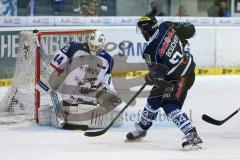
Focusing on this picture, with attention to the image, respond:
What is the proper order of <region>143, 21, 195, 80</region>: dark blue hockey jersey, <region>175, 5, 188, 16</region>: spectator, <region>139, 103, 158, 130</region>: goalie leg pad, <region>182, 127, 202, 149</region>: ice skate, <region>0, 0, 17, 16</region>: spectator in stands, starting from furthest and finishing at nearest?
<region>175, 5, 188, 16</region>: spectator → <region>0, 0, 17, 16</region>: spectator in stands → <region>139, 103, 158, 130</region>: goalie leg pad → <region>143, 21, 195, 80</region>: dark blue hockey jersey → <region>182, 127, 202, 149</region>: ice skate

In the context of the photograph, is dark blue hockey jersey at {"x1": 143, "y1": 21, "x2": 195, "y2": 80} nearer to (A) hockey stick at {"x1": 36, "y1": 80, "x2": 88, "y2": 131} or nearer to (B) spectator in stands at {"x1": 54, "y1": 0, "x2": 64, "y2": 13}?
(A) hockey stick at {"x1": 36, "y1": 80, "x2": 88, "y2": 131}

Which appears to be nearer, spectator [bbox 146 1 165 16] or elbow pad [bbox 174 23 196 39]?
elbow pad [bbox 174 23 196 39]

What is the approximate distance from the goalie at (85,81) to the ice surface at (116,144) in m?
0.24

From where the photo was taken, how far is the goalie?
639 cm

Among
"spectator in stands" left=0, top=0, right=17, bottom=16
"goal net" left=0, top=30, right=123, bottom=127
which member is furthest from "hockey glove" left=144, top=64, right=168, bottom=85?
"spectator in stands" left=0, top=0, right=17, bottom=16

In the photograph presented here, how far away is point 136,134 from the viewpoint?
580 cm

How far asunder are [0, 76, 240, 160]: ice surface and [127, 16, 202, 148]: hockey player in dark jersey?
0.23 metres

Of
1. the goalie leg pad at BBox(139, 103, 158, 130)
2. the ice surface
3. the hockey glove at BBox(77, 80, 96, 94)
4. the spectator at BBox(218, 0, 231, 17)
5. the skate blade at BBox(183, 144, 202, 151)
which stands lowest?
the ice surface

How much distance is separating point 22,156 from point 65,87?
5.31ft

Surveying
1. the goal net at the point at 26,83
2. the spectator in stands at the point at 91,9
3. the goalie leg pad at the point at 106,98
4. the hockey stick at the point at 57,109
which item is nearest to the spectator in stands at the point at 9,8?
the spectator in stands at the point at 91,9

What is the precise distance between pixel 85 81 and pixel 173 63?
4.42 ft

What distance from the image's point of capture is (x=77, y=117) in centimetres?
641

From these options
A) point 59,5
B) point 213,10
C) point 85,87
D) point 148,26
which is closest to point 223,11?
point 213,10

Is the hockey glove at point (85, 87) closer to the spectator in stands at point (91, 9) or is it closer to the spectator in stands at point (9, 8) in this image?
the spectator in stands at point (9, 8)
